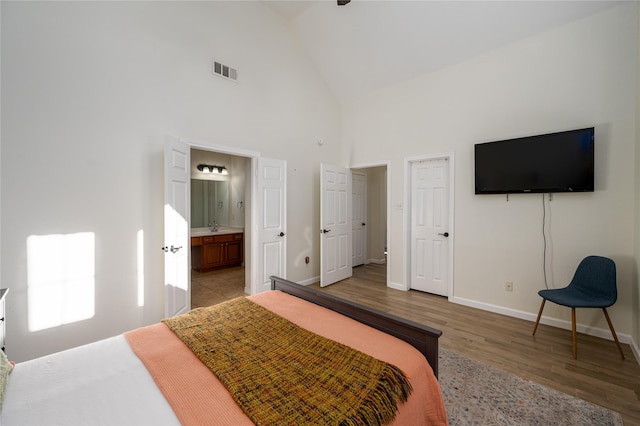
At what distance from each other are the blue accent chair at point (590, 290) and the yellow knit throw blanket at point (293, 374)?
228 centimetres

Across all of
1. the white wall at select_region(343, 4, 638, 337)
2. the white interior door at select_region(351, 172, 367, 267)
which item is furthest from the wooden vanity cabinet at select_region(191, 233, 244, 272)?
the white wall at select_region(343, 4, 638, 337)

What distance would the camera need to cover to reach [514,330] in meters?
2.85

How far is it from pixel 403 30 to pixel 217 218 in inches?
195

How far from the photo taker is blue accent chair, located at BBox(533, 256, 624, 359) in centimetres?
231

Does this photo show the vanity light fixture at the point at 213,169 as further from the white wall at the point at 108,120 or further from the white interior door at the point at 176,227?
the white interior door at the point at 176,227

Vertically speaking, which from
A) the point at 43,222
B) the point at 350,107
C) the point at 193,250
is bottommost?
the point at 193,250

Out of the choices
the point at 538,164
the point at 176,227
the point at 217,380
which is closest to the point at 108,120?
the point at 176,227

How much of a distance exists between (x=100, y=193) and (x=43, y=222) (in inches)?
18.0

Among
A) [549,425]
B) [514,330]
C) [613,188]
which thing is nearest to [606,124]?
[613,188]

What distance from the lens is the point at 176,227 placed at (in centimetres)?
277

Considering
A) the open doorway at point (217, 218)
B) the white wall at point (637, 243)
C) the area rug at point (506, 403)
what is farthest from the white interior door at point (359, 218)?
the white wall at point (637, 243)

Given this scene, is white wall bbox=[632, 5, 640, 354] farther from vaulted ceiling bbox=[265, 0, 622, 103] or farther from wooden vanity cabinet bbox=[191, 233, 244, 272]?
wooden vanity cabinet bbox=[191, 233, 244, 272]

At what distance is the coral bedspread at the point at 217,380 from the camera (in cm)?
97

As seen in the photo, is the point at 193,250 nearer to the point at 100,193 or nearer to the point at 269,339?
the point at 100,193
